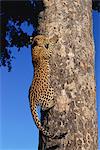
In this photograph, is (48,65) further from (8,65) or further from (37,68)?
(8,65)

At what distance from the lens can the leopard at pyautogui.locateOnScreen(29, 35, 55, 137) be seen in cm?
385

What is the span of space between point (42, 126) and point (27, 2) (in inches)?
224

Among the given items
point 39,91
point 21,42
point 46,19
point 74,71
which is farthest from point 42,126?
point 21,42

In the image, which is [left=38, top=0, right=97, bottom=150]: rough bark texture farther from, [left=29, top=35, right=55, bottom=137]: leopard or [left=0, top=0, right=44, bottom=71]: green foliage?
[left=0, top=0, right=44, bottom=71]: green foliage

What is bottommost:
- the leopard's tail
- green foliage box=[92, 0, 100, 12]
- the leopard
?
the leopard's tail

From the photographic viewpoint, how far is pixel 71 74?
3871 mm

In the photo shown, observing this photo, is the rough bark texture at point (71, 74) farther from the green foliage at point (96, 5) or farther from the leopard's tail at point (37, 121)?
the green foliage at point (96, 5)

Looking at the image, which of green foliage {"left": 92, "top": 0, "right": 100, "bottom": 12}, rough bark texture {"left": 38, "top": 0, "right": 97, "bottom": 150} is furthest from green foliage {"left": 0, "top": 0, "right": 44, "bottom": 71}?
rough bark texture {"left": 38, "top": 0, "right": 97, "bottom": 150}

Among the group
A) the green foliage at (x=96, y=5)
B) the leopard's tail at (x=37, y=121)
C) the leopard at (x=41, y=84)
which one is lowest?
the leopard's tail at (x=37, y=121)

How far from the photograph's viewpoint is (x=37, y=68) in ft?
13.4

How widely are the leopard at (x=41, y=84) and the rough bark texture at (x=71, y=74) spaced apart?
5 cm

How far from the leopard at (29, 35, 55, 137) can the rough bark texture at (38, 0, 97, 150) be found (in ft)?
0.17

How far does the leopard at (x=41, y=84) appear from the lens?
385 cm

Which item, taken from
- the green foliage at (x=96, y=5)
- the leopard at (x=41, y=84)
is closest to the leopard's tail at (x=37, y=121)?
the leopard at (x=41, y=84)
